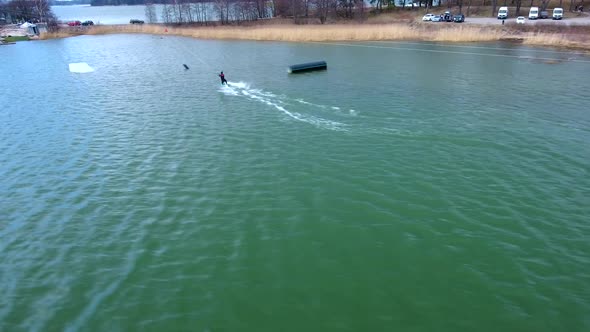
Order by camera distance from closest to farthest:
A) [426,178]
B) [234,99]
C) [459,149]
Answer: [426,178]
[459,149]
[234,99]

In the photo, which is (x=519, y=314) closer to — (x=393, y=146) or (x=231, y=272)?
(x=231, y=272)

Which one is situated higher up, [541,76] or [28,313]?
[541,76]

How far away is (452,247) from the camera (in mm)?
14953

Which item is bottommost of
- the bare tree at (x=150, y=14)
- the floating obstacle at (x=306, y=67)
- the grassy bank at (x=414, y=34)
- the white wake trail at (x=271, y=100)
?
the white wake trail at (x=271, y=100)

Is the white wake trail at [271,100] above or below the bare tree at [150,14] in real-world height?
below

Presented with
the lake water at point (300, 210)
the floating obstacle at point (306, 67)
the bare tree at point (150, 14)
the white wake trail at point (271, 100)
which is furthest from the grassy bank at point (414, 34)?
the bare tree at point (150, 14)

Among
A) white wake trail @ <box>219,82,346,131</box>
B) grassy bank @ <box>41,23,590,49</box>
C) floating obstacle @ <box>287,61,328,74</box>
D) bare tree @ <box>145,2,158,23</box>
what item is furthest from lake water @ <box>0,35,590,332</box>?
bare tree @ <box>145,2,158,23</box>

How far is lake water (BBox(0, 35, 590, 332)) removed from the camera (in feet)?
41.1

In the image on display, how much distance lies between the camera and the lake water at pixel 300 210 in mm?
12539

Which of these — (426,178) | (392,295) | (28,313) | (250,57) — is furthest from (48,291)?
(250,57)

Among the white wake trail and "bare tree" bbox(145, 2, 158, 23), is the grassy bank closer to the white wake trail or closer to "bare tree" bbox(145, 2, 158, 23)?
the white wake trail


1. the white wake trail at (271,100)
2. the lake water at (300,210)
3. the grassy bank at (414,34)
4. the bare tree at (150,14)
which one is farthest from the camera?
the bare tree at (150,14)

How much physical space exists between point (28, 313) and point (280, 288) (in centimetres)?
801

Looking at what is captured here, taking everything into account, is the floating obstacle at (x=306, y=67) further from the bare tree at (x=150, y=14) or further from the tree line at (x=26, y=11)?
the tree line at (x=26, y=11)
